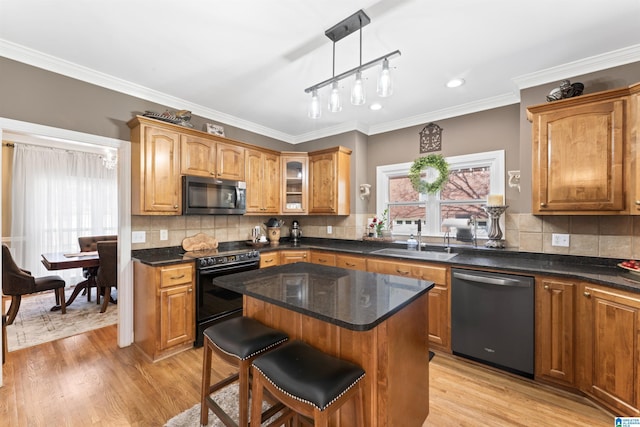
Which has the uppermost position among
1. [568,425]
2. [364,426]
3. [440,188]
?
[440,188]

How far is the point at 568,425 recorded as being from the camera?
1786mm

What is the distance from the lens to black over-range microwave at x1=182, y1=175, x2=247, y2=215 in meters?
2.97

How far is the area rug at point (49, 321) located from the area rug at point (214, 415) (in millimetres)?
2255

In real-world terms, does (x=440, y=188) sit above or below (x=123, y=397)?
above

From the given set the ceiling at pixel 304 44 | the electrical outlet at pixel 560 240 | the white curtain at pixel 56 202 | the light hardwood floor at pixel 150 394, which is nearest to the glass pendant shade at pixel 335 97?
the ceiling at pixel 304 44

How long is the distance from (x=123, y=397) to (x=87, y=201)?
182 inches

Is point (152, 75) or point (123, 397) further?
point (152, 75)

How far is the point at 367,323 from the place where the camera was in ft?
3.58

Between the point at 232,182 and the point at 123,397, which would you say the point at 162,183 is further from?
the point at 123,397

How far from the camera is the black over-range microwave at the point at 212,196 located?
2.97 metres

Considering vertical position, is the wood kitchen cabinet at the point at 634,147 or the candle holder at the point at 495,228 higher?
the wood kitchen cabinet at the point at 634,147

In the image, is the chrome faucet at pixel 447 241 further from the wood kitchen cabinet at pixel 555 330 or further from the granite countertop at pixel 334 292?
the granite countertop at pixel 334 292

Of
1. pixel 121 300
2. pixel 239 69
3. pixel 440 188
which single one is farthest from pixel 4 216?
pixel 440 188

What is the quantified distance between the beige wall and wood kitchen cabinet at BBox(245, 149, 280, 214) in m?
0.40
